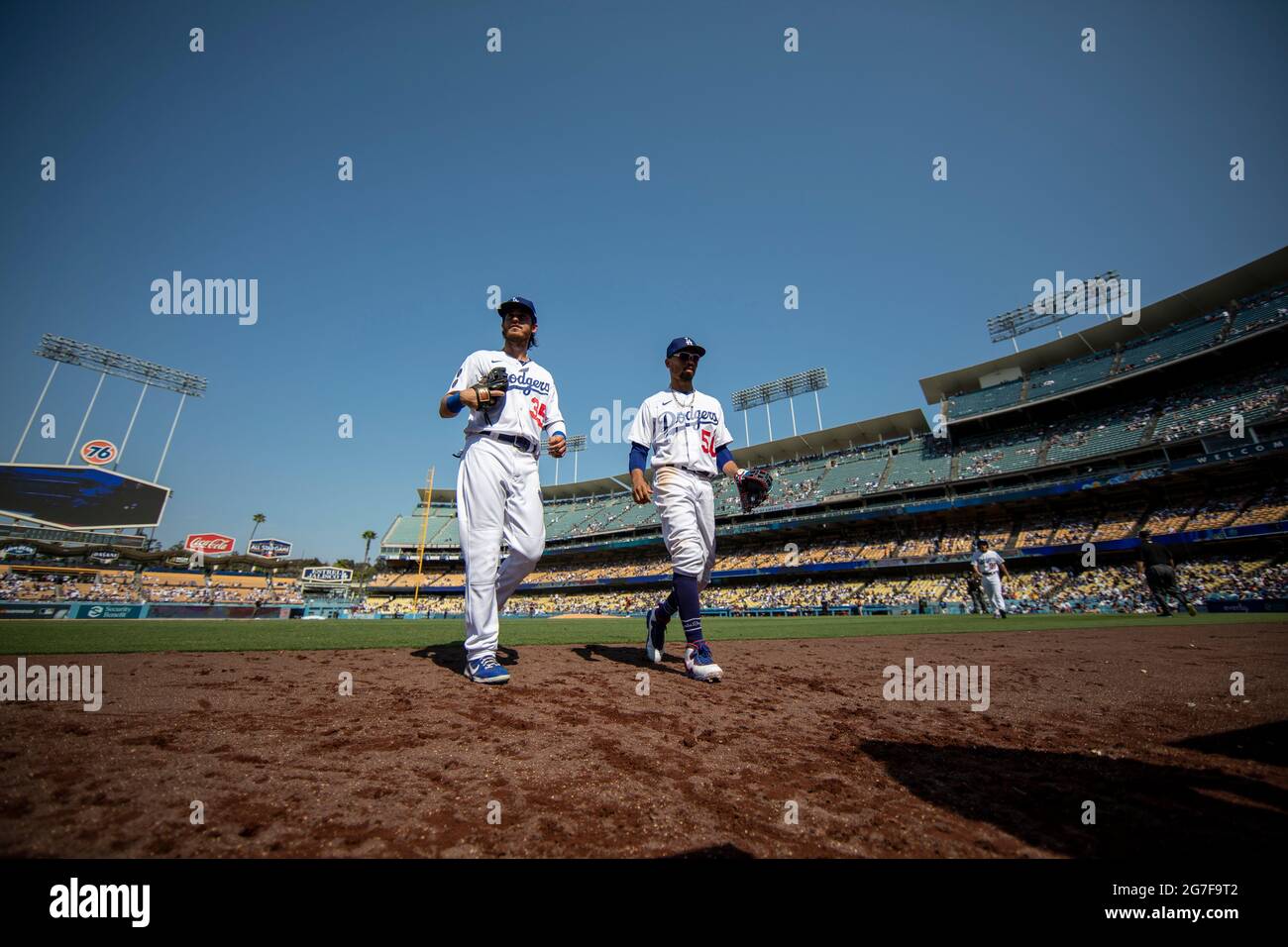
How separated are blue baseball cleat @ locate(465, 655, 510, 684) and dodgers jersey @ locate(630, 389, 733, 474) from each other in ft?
→ 6.32

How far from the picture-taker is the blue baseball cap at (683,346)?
173 inches

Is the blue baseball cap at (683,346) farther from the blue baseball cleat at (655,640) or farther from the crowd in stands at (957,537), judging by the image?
the crowd in stands at (957,537)

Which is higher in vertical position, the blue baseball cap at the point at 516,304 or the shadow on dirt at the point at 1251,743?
the blue baseball cap at the point at 516,304

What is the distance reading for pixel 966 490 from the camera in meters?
28.8

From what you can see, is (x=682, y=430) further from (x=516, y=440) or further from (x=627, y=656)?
(x=627, y=656)

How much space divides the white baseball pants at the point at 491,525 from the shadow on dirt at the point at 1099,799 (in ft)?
7.58

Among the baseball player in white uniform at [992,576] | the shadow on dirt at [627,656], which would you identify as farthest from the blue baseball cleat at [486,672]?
the baseball player in white uniform at [992,576]

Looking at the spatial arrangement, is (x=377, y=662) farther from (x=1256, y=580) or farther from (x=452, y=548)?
(x=452, y=548)

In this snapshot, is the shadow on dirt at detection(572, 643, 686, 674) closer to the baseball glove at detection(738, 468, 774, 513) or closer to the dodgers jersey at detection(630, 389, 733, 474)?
the baseball glove at detection(738, 468, 774, 513)
